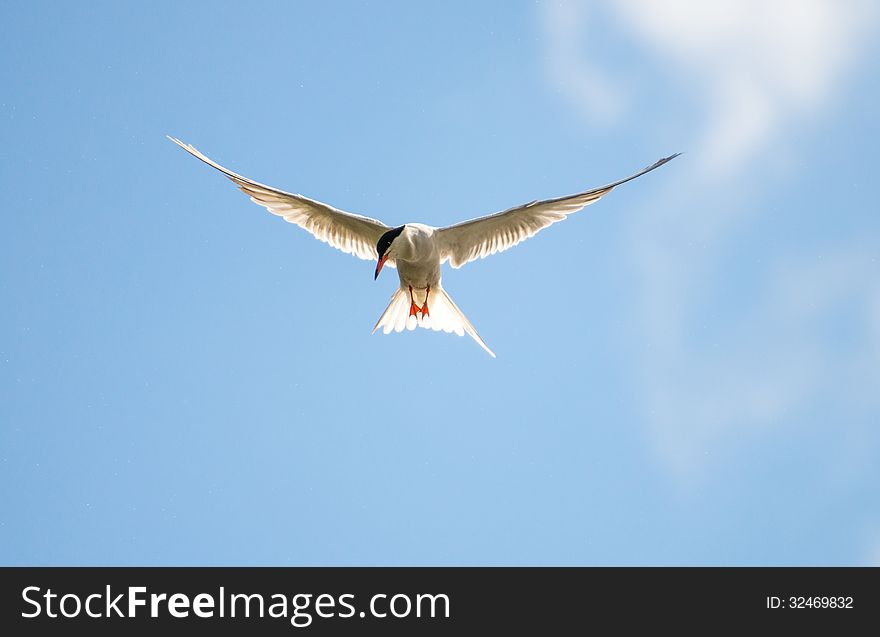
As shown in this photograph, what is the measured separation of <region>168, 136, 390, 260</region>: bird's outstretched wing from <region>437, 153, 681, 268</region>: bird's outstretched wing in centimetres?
92

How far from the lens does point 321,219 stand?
1298cm

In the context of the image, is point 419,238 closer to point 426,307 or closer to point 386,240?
point 386,240

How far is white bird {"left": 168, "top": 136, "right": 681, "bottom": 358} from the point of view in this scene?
12148 mm

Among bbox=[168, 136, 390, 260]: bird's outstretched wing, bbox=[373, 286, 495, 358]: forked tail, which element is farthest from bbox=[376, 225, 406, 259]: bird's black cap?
bbox=[373, 286, 495, 358]: forked tail

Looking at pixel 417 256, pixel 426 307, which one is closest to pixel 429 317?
pixel 426 307

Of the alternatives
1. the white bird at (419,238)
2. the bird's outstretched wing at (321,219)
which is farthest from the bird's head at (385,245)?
the bird's outstretched wing at (321,219)

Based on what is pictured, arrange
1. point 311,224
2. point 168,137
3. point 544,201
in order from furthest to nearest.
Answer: point 311,224
point 544,201
point 168,137

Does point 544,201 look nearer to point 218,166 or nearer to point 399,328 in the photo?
point 399,328

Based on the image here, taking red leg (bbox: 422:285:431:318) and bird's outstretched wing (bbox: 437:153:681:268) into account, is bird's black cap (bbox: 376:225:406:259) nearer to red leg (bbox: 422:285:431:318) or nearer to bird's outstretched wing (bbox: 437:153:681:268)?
bird's outstretched wing (bbox: 437:153:681:268)

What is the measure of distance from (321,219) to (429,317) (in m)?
1.89

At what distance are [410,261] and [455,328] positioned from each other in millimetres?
1240
